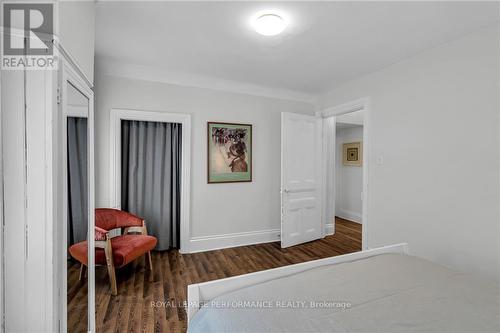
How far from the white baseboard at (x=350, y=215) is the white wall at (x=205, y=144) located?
7.90 ft

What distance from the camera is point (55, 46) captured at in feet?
3.14

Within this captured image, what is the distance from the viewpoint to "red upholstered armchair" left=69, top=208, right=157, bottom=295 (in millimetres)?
2219

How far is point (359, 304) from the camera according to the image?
3.71 feet

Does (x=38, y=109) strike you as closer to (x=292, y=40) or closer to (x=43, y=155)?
(x=43, y=155)

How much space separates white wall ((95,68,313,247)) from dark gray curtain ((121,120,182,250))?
0.42m

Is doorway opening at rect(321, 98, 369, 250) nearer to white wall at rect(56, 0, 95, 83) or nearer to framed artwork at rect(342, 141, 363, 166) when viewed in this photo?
framed artwork at rect(342, 141, 363, 166)

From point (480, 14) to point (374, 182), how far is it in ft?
5.82

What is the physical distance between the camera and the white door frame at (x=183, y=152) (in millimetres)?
2902

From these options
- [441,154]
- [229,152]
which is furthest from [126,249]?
[441,154]

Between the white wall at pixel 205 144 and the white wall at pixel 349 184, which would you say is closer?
the white wall at pixel 205 144

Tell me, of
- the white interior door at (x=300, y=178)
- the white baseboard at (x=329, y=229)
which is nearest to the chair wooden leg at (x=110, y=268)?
the white interior door at (x=300, y=178)

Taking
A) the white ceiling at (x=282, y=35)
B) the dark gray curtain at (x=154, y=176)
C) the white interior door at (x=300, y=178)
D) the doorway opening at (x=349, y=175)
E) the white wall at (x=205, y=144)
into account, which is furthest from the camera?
the doorway opening at (x=349, y=175)

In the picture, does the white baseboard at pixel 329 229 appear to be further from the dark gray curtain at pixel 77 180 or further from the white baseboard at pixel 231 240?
the dark gray curtain at pixel 77 180

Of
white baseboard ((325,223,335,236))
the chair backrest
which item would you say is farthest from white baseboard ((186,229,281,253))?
white baseboard ((325,223,335,236))
